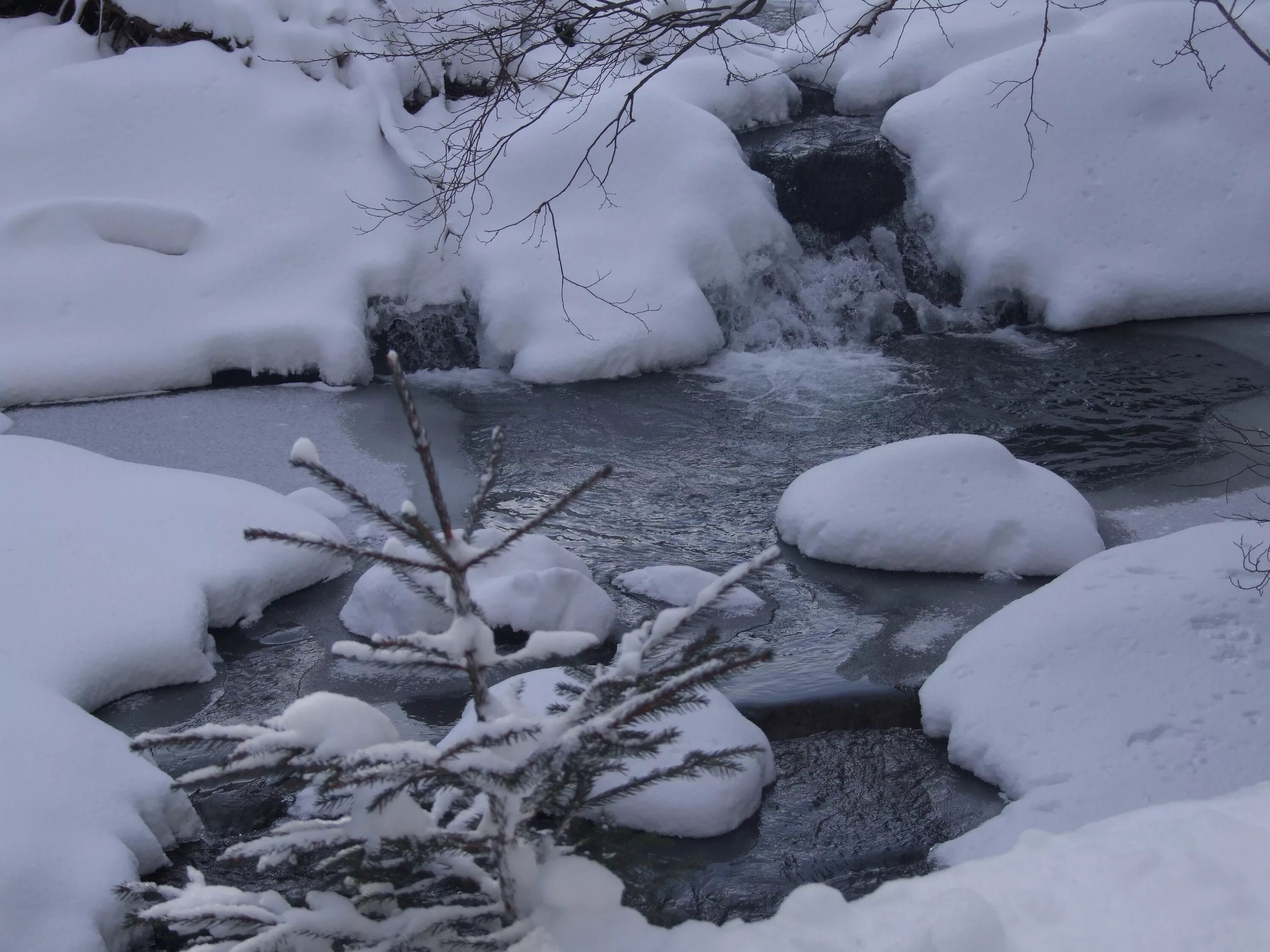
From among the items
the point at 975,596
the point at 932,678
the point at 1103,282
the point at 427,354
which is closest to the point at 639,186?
the point at 427,354

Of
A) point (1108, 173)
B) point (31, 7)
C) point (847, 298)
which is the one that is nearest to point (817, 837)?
point (847, 298)

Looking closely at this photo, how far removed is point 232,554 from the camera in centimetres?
538

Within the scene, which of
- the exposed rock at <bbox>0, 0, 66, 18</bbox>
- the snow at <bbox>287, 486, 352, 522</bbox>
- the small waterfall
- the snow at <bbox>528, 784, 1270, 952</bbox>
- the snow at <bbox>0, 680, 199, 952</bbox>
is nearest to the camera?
the snow at <bbox>528, 784, 1270, 952</bbox>

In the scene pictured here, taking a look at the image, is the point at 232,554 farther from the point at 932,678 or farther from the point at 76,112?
the point at 76,112

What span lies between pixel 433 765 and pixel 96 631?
3.26m

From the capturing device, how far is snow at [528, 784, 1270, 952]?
2039 millimetres

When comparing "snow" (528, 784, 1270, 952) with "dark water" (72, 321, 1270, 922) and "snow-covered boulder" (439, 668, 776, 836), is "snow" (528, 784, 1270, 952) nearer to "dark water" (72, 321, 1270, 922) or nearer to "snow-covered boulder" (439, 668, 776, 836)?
"dark water" (72, 321, 1270, 922)

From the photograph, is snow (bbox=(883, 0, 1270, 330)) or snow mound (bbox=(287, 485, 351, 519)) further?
snow (bbox=(883, 0, 1270, 330))

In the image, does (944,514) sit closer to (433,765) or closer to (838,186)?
(433,765)

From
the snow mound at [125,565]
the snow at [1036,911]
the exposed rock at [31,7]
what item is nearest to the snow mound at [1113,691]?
the snow at [1036,911]

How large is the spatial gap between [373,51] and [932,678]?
9.06m

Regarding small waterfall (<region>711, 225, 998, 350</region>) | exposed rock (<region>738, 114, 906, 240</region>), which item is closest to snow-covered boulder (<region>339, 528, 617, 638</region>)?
small waterfall (<region>711, 225, 998, 350</region>)

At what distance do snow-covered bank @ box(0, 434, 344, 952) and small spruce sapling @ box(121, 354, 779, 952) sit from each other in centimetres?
119

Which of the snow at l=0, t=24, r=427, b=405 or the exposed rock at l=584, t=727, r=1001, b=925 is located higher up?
the snow at l=0, t=24, r=427, b=405
